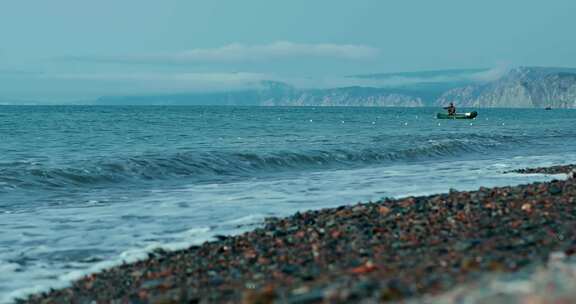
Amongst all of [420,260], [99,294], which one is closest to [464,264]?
[420,260]

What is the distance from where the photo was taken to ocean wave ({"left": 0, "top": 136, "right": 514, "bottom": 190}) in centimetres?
2367

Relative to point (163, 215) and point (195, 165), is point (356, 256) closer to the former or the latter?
point (163, 215)

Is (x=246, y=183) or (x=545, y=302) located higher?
(x=545, y=302)

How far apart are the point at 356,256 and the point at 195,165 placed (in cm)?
1997

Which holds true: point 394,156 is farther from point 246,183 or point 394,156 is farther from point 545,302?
point 545,302

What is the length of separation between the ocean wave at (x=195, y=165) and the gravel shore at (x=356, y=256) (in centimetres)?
1274

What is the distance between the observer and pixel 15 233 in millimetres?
13422

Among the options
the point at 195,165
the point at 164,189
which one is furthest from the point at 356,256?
the point at 195,165

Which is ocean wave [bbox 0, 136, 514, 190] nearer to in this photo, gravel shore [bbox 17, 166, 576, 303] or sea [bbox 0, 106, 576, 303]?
sea [bbox 0, 106, 576, 303]

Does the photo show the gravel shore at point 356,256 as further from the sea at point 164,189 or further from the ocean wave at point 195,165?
the ocean wave at point 195,165

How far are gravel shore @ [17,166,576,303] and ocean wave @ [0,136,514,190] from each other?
501 inches

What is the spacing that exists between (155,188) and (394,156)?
15996mm

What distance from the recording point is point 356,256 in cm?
898

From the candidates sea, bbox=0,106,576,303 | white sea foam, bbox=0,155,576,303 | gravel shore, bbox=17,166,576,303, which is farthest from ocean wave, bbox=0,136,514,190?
gravel shore, bbox=17,166,576,303
